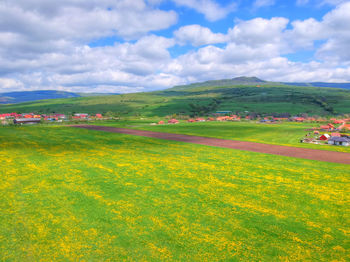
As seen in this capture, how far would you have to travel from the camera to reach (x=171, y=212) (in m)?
21.2

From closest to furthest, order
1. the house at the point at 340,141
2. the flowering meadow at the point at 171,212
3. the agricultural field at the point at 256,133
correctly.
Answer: the flowering meadow at the point at 171,212, the agricultural field at the point at 256,133, the house at the point at 340,141

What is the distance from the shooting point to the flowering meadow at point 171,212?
52.1 feet

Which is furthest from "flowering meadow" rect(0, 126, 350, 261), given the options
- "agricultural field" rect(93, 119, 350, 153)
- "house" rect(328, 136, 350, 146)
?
"house" rect(328, 136, 350, 146)

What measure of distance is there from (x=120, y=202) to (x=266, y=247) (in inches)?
569

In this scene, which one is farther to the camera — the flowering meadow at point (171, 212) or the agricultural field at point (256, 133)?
the agricultural field at point (256, 133)

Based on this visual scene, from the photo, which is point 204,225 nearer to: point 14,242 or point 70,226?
point 70,226

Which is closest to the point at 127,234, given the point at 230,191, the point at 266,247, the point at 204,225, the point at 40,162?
the point at 204,225

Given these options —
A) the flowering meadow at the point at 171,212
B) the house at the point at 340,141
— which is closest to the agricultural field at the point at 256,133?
the house at the point at 340,141

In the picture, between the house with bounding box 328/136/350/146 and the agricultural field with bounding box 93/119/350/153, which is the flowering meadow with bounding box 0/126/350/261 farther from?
the house with bounding box 328/136/350/146

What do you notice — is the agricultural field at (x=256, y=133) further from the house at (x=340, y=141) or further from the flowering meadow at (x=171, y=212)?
the flowering meadow at (x=171, y=212)

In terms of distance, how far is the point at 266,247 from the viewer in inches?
646

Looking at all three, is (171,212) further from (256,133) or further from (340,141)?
(256,133)

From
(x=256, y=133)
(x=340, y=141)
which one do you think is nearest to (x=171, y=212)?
(x=340, y=141)

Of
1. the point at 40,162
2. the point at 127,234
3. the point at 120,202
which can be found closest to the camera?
the point at 127,234
